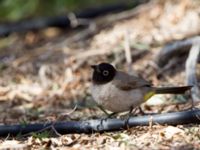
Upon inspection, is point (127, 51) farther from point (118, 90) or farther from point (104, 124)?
point (104, 124)

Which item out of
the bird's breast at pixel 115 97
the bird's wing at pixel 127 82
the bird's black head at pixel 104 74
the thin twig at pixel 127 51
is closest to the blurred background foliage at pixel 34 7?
the thin twig at pixel 127 51

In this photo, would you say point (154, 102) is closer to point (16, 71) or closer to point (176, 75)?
point (176, 75)

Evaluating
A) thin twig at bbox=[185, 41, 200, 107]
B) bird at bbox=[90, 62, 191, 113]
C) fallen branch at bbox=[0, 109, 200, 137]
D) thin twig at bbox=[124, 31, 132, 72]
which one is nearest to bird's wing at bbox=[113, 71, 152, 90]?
bird at bbox=[90, 62, 191, 113]

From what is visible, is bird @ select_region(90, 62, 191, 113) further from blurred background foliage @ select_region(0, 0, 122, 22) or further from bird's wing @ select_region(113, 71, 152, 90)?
blurred background foliage @ select_region(0, 0, 122, 22)

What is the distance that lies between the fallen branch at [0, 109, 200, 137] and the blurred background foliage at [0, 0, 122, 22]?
5537 mm

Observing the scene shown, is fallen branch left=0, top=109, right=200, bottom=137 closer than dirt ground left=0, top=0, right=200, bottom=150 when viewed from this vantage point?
No

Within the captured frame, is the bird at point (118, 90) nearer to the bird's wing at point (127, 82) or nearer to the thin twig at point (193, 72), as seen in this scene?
the bird's wing at point (127, 82)

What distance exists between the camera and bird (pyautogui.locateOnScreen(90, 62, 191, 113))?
5.86 m

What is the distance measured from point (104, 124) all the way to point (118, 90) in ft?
1.60

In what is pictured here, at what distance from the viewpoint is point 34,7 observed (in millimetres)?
11273

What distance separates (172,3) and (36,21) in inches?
113

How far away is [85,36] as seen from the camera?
10016 millimetres

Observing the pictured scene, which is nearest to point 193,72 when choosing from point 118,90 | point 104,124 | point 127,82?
point 127,82

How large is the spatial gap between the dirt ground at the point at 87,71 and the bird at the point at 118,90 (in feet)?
1.19
